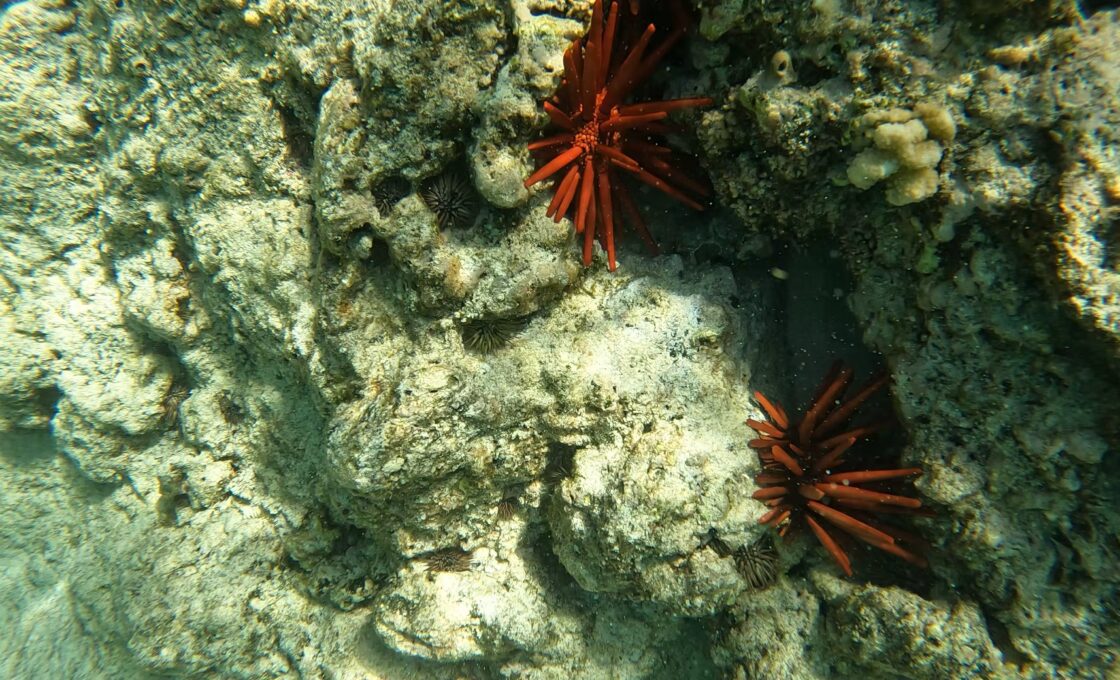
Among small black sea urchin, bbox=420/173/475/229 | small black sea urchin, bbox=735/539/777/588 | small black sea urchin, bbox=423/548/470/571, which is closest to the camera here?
small black sea urchin, bbox=420/173/475/229

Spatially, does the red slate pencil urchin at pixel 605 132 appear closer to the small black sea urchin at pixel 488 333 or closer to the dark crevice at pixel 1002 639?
the small black sea urchin at pixel 488 333

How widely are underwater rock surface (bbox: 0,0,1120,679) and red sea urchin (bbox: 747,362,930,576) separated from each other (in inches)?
5.7

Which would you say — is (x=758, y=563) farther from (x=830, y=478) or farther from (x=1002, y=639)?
(x=1002, y=639)

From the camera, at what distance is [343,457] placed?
3.32 meters

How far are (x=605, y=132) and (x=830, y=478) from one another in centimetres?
230

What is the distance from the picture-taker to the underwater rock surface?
2627mm

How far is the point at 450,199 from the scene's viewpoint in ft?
11.0

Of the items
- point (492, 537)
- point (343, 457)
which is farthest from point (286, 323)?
point (492, 537)

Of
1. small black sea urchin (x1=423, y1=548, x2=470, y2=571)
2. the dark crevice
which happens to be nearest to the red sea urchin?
the dark crevice

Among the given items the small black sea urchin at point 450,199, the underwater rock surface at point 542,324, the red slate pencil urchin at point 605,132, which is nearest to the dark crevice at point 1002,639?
the underwater rock surface at point 542,324

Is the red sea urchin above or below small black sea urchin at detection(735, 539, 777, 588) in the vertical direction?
above

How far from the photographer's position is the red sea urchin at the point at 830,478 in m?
3.06

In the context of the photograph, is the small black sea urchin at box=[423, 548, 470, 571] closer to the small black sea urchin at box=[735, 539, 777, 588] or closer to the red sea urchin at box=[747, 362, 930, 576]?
the small black sea urchin at box=[735, 539, 777, 588]

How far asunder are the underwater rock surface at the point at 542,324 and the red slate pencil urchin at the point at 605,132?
155 millimetres
